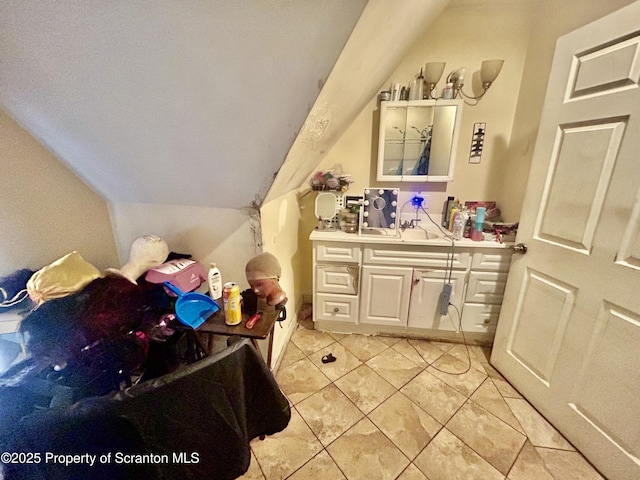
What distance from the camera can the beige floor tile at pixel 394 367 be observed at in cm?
168

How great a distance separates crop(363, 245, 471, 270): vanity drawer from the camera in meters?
1.77

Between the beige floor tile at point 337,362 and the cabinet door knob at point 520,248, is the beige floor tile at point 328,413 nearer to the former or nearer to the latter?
the beige floor tile at point 337,362

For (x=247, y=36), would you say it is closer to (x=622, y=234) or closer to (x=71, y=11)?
(x=71, y=11)

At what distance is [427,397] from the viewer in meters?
1.55

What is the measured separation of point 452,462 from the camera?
1.22 metres

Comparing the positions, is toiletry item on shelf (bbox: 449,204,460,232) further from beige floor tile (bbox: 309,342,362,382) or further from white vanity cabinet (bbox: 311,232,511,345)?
beige floor tile (bbox: 309,342,362,382)

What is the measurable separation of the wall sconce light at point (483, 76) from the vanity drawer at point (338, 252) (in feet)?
4.36

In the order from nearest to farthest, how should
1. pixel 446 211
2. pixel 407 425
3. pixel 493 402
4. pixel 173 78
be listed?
pixel 173 78 < pixel 407 425 < pixel 493 402 < pixel 446 211

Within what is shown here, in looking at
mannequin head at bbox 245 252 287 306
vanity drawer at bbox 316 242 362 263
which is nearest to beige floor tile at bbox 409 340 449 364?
vanity drawer at bbox 316 242 362 263

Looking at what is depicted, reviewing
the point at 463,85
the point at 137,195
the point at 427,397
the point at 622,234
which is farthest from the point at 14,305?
the point at 463,85

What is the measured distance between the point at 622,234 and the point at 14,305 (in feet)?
8.52

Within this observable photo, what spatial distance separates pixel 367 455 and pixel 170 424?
3.42ft

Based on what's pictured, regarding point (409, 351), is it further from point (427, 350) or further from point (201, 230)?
point (201, 230)

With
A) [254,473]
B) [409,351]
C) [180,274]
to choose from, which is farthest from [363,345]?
[180,274]
